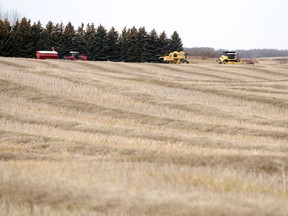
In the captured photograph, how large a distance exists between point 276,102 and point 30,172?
16.2 metres

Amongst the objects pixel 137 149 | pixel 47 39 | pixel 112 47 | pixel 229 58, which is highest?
pixel 47 39

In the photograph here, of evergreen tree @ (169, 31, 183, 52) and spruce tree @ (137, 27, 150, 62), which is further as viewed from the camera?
evergreen tree @ (169, 31, 183, 52)

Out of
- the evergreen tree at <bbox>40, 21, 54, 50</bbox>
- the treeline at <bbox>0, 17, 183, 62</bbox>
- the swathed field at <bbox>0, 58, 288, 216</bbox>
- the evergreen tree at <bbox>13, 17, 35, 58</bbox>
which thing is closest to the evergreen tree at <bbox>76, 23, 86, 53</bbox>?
the treeline at <bbox>0, 17, 183, 62</bbox>

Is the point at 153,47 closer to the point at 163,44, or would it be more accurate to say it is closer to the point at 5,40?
the point at 163,44

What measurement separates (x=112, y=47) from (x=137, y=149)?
75.1 metres

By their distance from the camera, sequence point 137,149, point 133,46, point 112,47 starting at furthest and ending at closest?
point 112,47 → point 133,46 → point 137,149

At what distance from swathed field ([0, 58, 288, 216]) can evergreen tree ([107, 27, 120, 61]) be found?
56393 millimetres

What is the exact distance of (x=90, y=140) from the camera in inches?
473

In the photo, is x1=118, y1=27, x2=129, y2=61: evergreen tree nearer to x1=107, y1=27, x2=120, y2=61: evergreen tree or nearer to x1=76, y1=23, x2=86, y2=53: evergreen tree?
x1=107, y1=27, x2=120, y2=61: evergreen tree

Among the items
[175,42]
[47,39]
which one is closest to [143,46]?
[175,42]

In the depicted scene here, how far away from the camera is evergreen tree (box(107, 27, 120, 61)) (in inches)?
3319

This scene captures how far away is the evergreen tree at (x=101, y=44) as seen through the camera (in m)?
82.9

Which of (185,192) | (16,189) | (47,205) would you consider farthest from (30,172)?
(185,192)

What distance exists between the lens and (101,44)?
83.5 metres
